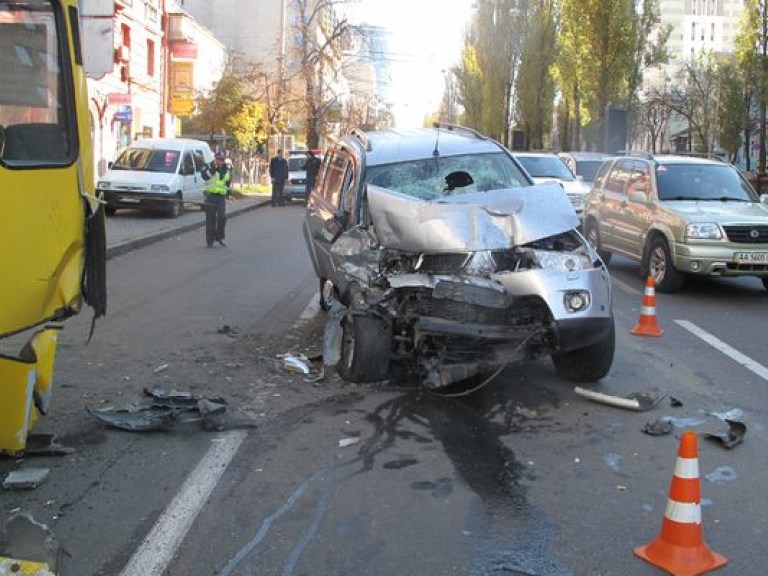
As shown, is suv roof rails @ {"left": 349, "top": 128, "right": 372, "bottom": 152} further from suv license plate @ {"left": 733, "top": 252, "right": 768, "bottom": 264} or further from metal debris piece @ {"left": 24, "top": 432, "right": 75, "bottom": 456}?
suv license plate @ {"left": 733, "top": 252, "right": 768, "bottom": 264}

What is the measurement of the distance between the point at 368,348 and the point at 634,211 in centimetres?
722

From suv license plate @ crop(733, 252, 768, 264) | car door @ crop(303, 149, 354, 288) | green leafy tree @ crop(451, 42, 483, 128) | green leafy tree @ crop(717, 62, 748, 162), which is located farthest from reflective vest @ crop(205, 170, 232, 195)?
green leafy tree @ crop(451, 42, 483, 128)

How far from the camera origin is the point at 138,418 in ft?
17.6

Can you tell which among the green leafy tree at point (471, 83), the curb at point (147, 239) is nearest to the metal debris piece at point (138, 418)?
the curb at point (147, 239)

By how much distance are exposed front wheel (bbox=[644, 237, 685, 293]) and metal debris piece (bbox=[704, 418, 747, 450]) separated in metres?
5.46

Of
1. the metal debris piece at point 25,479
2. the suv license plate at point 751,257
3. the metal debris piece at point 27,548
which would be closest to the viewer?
the metal debris piece at point 27,548

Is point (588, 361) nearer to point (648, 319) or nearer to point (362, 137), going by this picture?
point (648, 319)

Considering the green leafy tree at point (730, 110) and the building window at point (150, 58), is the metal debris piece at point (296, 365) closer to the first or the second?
the building window at point (150, 58)

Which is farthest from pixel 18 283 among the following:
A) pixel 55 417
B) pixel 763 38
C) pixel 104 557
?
pixel 763 38

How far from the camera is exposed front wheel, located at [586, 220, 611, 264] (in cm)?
1359

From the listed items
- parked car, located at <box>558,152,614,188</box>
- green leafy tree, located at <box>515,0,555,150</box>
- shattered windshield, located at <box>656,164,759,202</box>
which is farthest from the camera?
green leafy tree, located at <box>515,0,555,150</box>

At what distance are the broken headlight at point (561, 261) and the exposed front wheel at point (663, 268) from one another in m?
5.09

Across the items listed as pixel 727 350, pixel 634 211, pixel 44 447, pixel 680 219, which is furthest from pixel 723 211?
pixel 44 447

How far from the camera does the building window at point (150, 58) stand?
35531 mm
